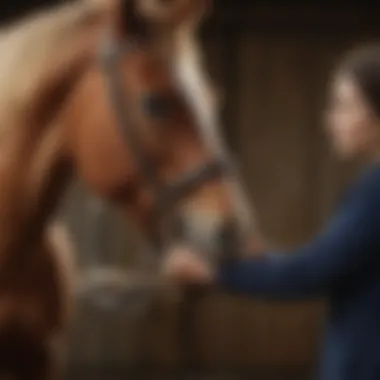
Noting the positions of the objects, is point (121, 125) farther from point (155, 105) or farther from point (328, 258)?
point (328, 258)

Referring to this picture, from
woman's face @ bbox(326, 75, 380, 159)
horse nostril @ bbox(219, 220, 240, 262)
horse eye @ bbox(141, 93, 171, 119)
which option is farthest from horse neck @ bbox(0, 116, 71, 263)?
woman's face @ bbox(326, 75, 380, 159)

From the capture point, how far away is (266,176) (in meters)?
3.02

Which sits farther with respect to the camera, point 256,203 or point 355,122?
point 256,203

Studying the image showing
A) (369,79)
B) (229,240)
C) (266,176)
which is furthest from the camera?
(266,176)

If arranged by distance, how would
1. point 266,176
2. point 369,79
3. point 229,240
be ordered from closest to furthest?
point 229,240, point 369,79, point 266,176

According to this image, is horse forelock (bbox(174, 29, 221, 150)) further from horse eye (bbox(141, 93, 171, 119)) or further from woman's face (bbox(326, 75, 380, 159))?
woman's face (bbox(326, 75, 380, 159))

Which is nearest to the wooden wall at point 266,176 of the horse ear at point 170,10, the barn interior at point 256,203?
the barn interior at point 256,203

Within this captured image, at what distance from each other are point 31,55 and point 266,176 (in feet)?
6.08

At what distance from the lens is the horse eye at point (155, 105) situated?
1186mm

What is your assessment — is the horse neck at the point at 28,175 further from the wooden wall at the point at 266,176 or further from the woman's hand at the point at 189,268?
the wooden wall at the point at 266,176

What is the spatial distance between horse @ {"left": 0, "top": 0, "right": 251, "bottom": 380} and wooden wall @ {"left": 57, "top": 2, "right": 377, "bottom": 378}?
1.74m

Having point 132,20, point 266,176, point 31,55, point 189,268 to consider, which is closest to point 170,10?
point 132,20

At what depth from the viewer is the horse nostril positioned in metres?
1.15

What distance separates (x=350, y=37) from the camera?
2.97 m
